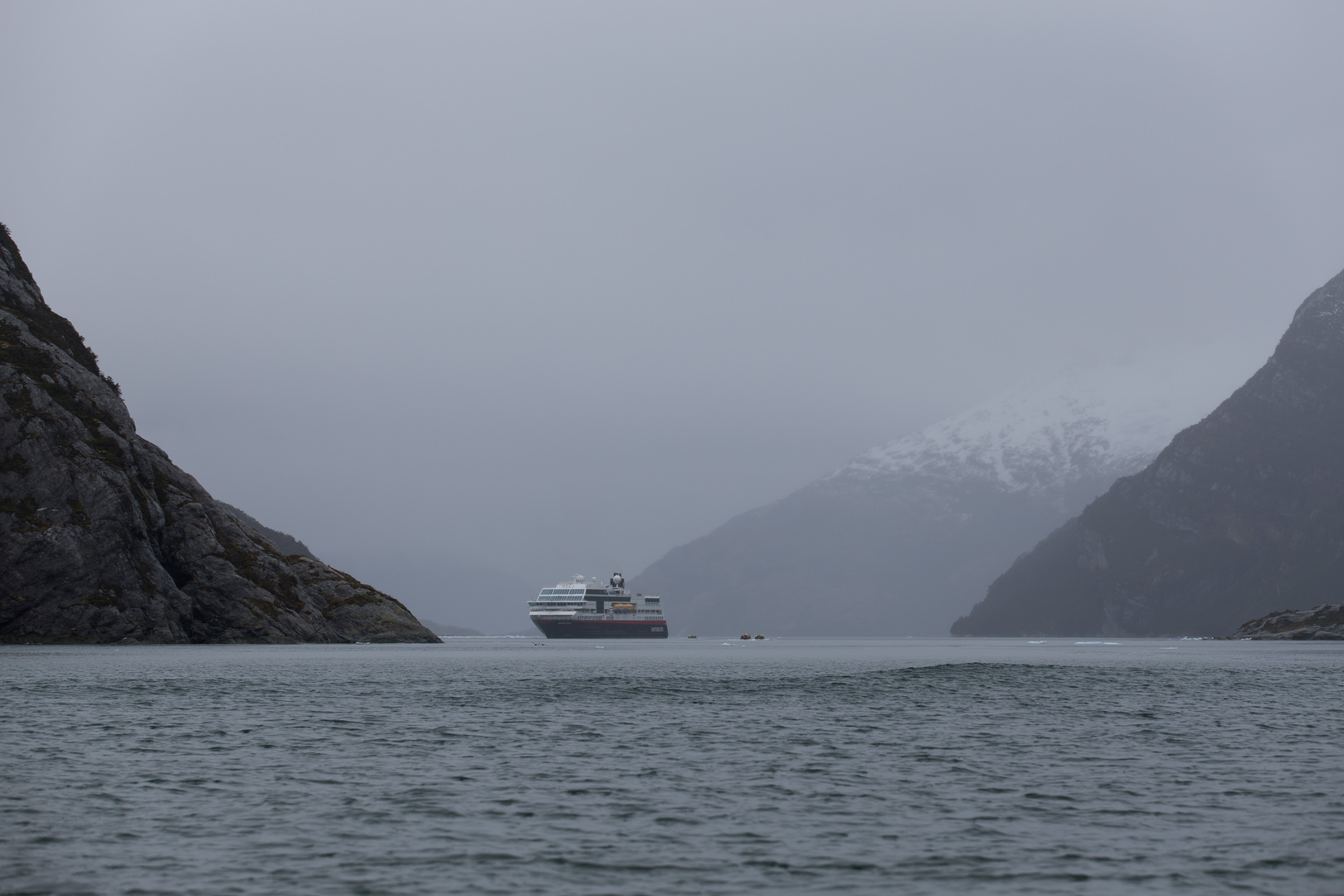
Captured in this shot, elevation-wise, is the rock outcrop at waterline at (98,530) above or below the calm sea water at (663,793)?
above

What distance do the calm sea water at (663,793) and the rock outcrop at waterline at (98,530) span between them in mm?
71376

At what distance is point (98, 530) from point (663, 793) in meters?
123

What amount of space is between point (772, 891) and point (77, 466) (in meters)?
137

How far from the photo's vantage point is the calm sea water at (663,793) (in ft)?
76.2

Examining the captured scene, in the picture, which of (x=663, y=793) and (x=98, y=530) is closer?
(x=663, y=793)

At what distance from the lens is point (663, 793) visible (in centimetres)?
3303

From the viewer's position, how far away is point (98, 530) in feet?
447

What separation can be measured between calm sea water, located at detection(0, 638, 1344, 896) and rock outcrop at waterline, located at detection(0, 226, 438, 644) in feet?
234

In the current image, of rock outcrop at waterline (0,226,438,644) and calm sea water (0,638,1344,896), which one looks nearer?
calm sea water (0,638,1344,896)

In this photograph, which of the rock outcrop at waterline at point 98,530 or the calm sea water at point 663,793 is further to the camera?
the rock outcrop at waterline at point 98,530

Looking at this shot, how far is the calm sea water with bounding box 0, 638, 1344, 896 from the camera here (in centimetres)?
2322

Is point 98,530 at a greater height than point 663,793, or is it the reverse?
point 98,530

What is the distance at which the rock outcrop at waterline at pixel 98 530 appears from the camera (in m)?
132

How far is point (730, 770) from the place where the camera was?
1478 inches
